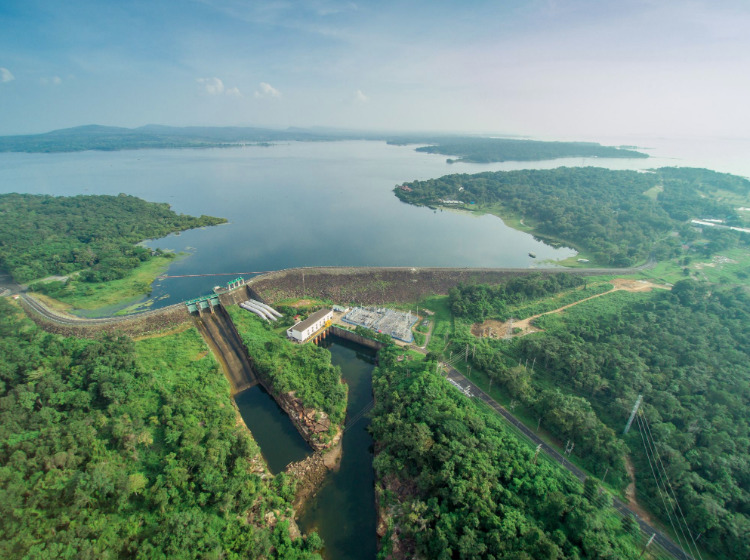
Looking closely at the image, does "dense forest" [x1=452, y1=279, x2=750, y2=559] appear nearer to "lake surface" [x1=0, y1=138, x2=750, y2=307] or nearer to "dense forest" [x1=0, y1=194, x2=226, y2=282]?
"lake surface" [x1=0, y1=138, x2=750, y2=307]

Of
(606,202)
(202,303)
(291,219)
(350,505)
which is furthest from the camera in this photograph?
(606,202)

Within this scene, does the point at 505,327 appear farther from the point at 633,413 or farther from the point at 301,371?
the point at 301,371

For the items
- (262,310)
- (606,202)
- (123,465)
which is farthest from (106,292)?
(606,202)

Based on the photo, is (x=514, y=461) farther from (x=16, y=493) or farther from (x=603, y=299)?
(x=603, y=299)

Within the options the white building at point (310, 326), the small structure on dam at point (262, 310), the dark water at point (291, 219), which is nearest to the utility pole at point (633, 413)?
the white building at point (310, 326)

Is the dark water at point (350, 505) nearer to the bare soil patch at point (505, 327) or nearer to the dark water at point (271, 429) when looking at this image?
the dark water at point (271, 429)

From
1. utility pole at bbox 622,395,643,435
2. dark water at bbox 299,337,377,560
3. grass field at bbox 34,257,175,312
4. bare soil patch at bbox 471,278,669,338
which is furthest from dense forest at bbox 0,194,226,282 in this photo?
utility pole at bbox 622,395,643,435
